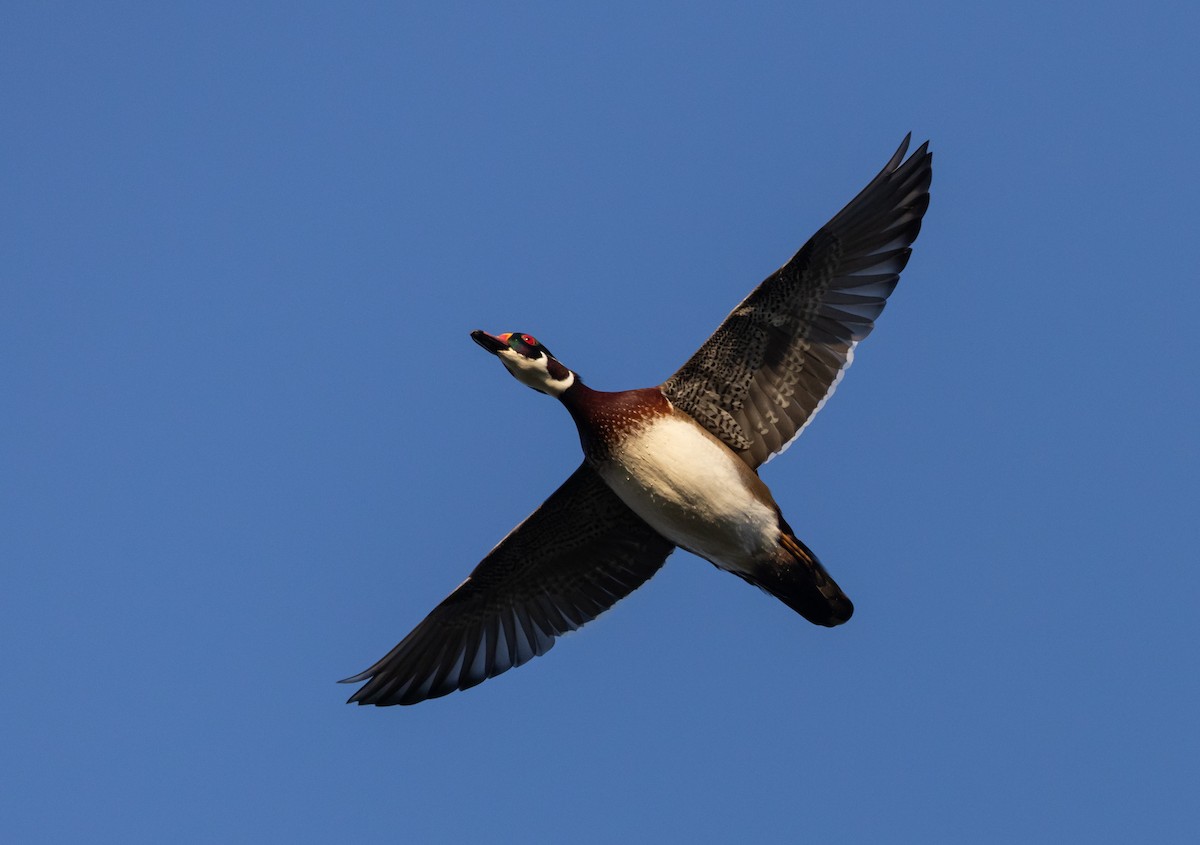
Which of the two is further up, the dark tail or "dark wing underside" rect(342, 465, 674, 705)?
"dark wing underside" rect(342, 465, 674, 705)

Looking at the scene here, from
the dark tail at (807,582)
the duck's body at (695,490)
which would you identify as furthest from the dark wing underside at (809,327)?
the dark tail at (807,582)

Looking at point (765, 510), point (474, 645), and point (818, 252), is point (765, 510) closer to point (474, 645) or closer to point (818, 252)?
point (818, 252)

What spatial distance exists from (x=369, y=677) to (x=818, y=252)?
6.04 meters

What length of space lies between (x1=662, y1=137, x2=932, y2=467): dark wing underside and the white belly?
50 centimetres

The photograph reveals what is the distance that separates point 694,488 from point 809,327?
1948 mm

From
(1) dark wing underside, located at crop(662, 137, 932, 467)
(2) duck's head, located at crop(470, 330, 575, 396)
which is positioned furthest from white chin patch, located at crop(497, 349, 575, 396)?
(1) dark wing underside, located at crop(662, 137, 932, 467)

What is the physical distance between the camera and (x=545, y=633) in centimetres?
1578

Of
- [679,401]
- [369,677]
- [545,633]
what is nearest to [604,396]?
[679,401]

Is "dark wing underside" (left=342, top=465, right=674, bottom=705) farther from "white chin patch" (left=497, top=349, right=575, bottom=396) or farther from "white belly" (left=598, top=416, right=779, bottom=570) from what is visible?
"white chin patch" (left=497, top=349, right=575, bottom=396)

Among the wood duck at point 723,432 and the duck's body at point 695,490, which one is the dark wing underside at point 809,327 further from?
the duck's body at point 695,490

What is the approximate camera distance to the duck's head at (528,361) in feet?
47.8

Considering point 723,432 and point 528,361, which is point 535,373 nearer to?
point 528,361

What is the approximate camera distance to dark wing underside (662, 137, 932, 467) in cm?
1456

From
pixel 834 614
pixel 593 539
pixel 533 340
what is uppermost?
pixel 533 340
